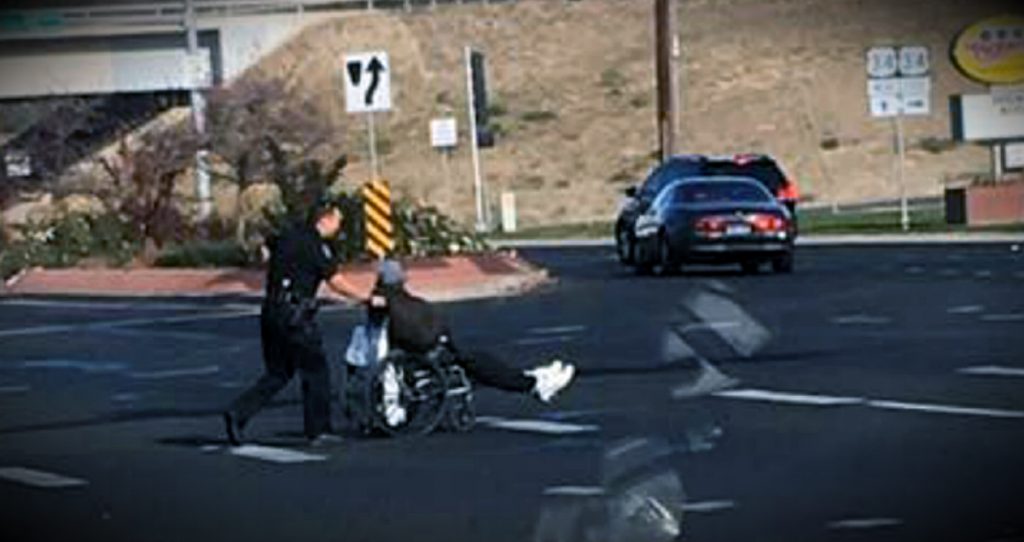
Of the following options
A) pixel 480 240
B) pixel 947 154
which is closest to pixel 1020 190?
pixel 480 240

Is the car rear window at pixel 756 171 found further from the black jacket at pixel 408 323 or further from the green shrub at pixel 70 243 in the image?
the black jacket at pixel 408 323

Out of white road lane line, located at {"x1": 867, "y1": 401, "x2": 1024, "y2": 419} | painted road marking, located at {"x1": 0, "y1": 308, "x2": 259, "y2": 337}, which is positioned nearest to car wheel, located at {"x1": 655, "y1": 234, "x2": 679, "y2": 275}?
painted road marking, located at {"x1": 0, "y1": 308, "x2": 259, "y2": 337}

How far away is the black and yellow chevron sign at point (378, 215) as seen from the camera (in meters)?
33.3

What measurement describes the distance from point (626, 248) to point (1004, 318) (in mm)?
15351

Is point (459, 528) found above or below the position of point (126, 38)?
below

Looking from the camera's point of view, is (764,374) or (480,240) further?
(480,240)

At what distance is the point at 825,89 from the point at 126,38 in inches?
1036

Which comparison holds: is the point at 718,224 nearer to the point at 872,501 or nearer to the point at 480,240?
the point at 480,240

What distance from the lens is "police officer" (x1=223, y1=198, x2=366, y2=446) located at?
1628 centimetres

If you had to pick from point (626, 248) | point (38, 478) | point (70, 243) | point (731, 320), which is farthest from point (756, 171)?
point (38, 478)

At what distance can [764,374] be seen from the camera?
1948 centimetres

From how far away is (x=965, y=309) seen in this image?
25.2 metres

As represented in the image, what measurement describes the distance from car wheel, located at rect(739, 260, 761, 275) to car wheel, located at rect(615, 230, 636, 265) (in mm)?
2901

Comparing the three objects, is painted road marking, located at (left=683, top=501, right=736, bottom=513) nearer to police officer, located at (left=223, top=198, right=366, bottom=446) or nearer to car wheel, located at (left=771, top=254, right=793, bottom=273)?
police officer, located at (left=223, top=198, right=366, bottom=446)
